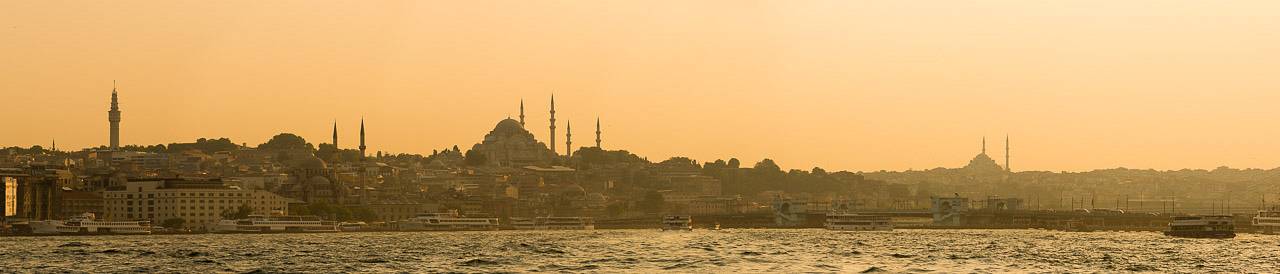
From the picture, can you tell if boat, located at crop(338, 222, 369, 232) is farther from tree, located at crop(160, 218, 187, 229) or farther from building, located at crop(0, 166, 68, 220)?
building, located at crop(0, 166, 68, 220)

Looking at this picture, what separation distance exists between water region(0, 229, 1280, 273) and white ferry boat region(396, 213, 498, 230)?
58020mm

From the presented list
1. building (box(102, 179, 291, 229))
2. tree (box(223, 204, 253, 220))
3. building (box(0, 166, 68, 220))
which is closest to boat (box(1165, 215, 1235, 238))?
tree (box(223, 204, 253, 220))

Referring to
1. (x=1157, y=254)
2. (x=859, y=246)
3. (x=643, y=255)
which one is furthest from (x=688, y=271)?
(x=859, y=246)

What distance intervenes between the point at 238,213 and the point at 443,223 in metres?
19.0

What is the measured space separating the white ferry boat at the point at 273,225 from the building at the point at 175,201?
14.0ft

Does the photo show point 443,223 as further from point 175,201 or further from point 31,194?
point 31,194

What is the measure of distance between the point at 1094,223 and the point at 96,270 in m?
121

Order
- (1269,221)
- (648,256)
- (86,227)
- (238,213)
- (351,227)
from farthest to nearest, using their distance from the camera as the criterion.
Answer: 1. (351,227)
2. (238,213)
3. (86,227)
4. (1269,221)
5. (648,256)

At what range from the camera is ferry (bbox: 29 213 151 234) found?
514ft

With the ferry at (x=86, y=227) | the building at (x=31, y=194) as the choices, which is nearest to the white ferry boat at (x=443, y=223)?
the building at (x=31, y=194)

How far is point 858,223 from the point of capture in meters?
193

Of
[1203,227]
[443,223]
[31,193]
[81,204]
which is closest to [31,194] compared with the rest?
[31,193]

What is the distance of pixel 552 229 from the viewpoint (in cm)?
19438

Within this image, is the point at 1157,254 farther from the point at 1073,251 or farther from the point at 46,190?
the point at 46,190
